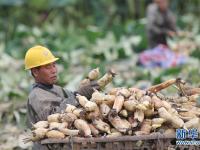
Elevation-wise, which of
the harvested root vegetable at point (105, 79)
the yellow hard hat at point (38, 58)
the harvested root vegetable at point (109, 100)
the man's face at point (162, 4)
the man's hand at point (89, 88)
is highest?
the man's face at point (162, 4)

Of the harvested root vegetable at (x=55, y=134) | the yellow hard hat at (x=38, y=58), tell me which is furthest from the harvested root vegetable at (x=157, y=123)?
the yellow hard hat at (x=38, y=58)

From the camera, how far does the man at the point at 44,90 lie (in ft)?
22.0

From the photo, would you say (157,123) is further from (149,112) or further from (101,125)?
(101,125)

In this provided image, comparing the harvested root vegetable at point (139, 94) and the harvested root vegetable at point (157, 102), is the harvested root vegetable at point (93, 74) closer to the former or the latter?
the harvested root vegetable at point (139, 94)

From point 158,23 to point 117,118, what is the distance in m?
9.23

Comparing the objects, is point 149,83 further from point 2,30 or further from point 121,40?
point 2,30

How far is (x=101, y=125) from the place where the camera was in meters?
6.12

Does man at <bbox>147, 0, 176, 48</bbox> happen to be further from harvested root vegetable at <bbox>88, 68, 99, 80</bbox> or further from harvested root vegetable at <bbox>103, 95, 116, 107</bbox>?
harvested root vegetable at <bbox>103, 95, 116, 107</bbox>

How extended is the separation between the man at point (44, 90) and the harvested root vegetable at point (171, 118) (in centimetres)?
83

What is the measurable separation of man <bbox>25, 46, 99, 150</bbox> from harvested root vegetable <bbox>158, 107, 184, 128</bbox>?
2.73ft

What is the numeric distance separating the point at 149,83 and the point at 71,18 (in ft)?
34.8

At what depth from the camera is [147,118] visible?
6277mm

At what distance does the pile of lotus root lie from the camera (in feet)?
20.0

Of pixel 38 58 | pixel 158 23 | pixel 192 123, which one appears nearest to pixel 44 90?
pixel 38 58
